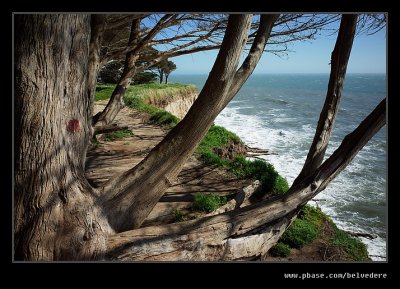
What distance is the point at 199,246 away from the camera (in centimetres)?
251

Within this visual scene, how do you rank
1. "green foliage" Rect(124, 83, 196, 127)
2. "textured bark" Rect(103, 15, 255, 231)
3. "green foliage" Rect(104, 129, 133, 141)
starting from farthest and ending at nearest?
"green foliage" Rect(124, 83, 196, 127), "green foliage" Rect(104, 129, 133, 141), "textured bark" Rect(103, 15, 255, 231)

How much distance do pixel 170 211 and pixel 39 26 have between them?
9.67ft

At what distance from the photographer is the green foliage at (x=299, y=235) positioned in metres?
4.00

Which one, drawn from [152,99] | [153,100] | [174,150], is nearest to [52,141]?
[174,150]

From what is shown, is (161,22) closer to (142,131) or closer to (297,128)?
(142,131)

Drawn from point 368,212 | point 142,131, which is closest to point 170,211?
point 142,131

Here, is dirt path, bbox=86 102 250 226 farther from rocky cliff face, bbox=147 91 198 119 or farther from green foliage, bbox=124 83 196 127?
rocky cliff face, bbox=147 91 198 119

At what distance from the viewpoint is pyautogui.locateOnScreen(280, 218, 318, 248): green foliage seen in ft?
13.1

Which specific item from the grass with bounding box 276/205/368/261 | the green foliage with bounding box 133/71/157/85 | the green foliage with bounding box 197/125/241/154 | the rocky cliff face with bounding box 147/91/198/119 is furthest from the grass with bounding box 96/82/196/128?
the green foliage with bounding box 133/71/157/85

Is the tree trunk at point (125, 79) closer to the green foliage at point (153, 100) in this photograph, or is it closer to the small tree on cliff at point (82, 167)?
the small tree on cliff at point (82, 167)

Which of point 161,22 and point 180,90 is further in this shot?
point 180,90

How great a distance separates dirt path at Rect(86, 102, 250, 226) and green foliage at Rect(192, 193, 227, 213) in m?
0.13

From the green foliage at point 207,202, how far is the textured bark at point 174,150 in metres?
1.83

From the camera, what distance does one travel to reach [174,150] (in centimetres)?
249
